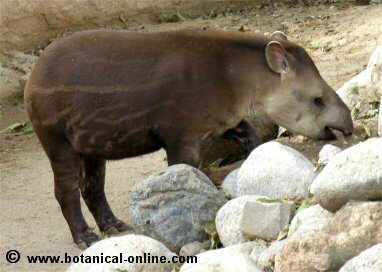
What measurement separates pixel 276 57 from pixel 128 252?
89.3 inches

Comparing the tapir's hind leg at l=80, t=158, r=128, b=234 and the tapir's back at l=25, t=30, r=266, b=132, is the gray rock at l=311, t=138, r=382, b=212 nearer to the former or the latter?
the tapir's back at l=25, t=30, r=266, b=132

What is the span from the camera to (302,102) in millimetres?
7574

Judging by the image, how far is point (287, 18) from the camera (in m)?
Answer: 12.3

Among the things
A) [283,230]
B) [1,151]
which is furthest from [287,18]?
[283,230]

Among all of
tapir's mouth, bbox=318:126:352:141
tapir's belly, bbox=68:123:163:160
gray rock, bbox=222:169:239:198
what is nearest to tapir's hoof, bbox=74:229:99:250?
tapir's belly, bbox=68:123:163:160

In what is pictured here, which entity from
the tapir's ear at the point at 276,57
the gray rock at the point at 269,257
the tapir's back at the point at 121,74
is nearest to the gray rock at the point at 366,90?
the tapir's ear at the point at 276,57

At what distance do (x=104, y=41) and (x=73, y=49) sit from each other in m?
0.24

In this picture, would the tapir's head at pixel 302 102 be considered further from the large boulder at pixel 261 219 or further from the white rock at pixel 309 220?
the white rock at pixel 309 220

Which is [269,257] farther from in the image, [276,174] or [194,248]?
[276,174]

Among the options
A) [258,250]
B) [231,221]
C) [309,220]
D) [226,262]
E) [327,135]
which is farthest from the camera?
[327,135]

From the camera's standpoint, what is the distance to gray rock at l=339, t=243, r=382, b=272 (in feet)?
15.0

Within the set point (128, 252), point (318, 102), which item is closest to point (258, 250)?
point (128, 252)

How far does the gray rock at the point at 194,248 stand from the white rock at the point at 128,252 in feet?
0.87

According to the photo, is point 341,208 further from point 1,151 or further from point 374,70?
point 1,151
